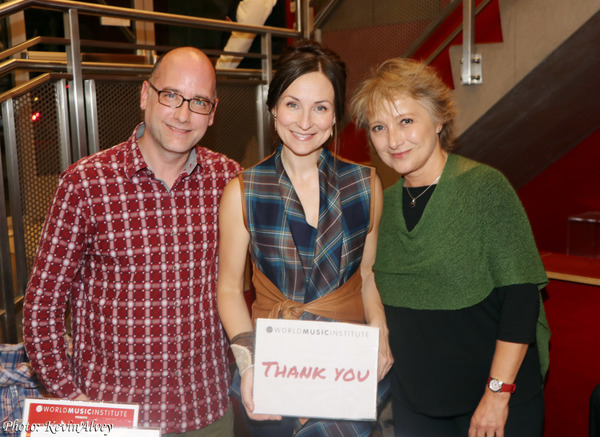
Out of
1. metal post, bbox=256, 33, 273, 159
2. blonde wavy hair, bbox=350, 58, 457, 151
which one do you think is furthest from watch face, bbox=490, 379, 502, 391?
Result: metal post, bbox=256, 33, 273, 159

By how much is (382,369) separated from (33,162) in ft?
5.86

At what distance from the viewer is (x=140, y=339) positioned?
1638 mm

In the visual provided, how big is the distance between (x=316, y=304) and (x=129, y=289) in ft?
1.68

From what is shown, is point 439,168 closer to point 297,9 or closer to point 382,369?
point 382,369

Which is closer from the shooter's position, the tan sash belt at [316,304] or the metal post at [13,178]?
the tan sash belt at [316,304]

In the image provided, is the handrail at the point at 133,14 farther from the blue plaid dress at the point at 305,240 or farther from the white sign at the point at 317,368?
the white sign at the point at 317,368

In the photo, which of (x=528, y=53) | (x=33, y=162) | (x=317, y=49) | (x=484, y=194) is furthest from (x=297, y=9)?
(x=484, y=194)

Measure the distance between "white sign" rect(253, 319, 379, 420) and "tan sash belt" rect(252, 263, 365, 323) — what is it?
8.3 inches

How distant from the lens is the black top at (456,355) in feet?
5.33

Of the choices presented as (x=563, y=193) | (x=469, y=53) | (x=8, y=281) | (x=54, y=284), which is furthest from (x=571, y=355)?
(x=563, y=193)

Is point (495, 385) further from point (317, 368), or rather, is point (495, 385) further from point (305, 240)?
point (305, 240)

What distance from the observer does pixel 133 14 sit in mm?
2938

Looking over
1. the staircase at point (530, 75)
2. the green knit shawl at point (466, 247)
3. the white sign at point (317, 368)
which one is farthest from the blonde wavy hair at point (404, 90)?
the staircase at point (530, 75)

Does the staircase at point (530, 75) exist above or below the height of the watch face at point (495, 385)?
above
